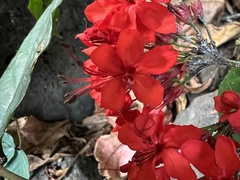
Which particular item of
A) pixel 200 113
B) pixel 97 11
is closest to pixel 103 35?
pixel 97 11

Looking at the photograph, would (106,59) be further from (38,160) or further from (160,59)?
(38,160)

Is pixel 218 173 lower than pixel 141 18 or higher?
lower

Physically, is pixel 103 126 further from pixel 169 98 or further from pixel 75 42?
pixel 169 98

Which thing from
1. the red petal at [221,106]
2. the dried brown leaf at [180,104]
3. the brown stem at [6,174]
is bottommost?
the dried brown leaf at [180,104]

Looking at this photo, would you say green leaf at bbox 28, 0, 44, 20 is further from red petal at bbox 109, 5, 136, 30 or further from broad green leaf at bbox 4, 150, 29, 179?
red petal at bbox 109, 5, 136, 30

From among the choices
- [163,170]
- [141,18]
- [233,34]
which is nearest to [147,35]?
[141,18]

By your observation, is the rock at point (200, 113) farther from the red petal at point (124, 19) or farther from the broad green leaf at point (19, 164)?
the red petal at point (124, 19)

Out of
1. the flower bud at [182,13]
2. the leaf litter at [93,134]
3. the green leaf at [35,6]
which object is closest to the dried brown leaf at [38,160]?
the leaf litter at [93,134]
